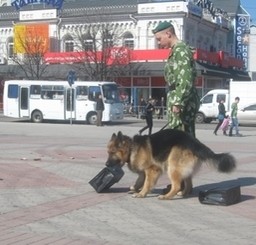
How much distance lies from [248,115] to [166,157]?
2691 centimetres

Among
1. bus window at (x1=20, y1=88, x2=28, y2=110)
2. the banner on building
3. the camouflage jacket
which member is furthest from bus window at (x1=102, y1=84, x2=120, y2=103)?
the camouflage jacket

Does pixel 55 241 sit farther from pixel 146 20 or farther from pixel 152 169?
pixel 146 20

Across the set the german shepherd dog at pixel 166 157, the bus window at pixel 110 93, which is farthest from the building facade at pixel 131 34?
the german shepherd dog at pixel 166 157

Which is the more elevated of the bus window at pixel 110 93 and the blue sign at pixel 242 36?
the blue sign at pixel 242 36

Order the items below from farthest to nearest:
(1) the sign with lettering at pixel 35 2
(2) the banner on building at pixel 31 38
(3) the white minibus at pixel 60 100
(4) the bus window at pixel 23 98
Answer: (1) the sign with lettering at pixel 35 2
(2) the banner on building at pixel 31 38
(4) the bus window at pixel 23 98
(3) the white minibus at pixel 60 100

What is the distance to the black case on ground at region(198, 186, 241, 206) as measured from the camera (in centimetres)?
805

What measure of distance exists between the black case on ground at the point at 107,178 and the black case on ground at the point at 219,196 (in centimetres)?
123

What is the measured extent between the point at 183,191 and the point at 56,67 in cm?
4160

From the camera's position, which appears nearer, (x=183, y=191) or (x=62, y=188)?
(x=183, y=191)

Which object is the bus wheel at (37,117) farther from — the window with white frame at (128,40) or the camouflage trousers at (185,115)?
the camouflage trousers at (185,115)

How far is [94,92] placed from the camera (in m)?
33.1

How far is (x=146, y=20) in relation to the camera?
161 feet

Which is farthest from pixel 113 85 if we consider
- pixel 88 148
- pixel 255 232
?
pixel 255 232

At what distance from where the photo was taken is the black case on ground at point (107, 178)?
28.7 feet
